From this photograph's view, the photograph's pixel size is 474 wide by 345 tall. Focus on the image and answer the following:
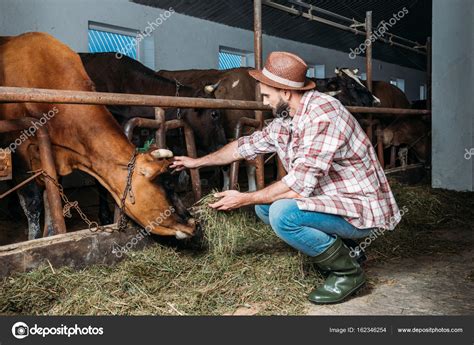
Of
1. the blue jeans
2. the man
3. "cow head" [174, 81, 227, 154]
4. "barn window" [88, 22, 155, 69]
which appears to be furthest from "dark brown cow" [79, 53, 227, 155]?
the blue jeans

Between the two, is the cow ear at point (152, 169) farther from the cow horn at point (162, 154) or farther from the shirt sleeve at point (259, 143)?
the shirt sleeve at point (259, 143)

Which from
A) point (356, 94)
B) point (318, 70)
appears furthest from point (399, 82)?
point (356, 94)

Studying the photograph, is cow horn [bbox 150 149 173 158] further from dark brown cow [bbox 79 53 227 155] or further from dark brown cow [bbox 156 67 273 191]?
dark brown cow [bbox 156 67 273 191]

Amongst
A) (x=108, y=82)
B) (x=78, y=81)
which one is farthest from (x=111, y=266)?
(x=108, y=82)

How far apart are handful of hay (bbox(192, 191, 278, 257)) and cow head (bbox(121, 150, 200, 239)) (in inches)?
6.5

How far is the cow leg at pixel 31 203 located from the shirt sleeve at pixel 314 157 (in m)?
1.91

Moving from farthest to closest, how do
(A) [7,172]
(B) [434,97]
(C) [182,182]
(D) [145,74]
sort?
1. (B) [434,97]
2. (D) [145,74]
3. (C) [182,182]
4. (A) [7,172]

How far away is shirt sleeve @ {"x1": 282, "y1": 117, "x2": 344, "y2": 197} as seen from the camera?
2.50 meters

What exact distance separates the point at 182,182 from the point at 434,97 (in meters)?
3.58

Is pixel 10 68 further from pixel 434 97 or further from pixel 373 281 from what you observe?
pixel 434 97

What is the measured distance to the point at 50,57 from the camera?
378cm

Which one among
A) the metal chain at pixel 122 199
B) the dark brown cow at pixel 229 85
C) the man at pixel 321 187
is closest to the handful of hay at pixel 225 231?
the metal chain at pixel 122 199
